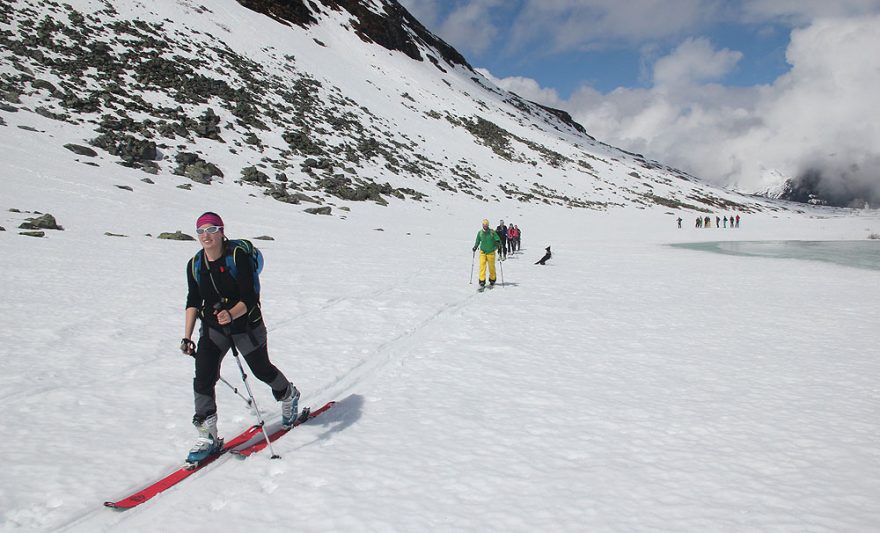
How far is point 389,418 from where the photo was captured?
514 centimetres

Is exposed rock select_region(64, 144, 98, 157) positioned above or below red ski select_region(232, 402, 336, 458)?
above

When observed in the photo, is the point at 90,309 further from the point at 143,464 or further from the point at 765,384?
the point at 765,384

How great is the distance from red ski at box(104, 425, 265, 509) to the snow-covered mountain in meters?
26.2

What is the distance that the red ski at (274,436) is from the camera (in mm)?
4364


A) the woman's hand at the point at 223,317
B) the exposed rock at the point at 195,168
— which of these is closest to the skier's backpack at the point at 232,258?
the woman's hand at the point at 223,317

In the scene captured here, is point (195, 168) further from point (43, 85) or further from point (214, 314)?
point (214, 314)

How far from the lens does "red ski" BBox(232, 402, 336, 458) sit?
436cm

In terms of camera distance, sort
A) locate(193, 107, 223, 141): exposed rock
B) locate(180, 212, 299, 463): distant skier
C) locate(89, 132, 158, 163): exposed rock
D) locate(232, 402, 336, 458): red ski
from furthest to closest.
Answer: locate(193, 107, 223, 141): exposed rock
locate(89, 132, 158, 163): exposed rock
locate(232, 402, 336, 458): red ski
locate(180, 212, 299, 463): distant skier

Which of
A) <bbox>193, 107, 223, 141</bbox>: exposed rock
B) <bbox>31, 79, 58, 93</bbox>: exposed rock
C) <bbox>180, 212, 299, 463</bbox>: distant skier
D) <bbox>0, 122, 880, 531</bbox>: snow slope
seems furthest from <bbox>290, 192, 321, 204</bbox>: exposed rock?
<bbox>180, 212, 299, 463</bbox>: distant skier

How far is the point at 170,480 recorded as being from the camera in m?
3.93

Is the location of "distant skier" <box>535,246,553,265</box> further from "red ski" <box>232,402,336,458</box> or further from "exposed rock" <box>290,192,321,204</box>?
"exposed rock" <box>290,192,321,204</box>

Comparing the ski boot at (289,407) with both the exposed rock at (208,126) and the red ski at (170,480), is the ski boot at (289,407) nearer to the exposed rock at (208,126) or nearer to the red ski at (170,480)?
the red ski at (170,480)

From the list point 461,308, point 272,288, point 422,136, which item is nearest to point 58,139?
point 272,288

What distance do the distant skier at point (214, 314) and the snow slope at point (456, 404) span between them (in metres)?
0.47
